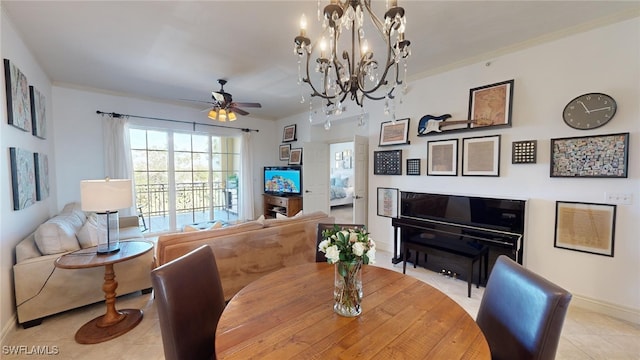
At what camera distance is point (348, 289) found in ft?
3.86

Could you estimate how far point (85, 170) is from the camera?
4.28m

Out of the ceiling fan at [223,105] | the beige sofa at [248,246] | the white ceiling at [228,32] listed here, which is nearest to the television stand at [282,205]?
the ceiling fan at [223,105]

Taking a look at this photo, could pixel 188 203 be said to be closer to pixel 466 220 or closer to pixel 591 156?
pixel 466 220

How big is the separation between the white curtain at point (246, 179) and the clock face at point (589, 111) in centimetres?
545

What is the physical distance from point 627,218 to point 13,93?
5.52m

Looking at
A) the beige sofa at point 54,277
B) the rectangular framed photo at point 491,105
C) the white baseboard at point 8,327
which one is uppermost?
the rectangular framed photo at point 491,105

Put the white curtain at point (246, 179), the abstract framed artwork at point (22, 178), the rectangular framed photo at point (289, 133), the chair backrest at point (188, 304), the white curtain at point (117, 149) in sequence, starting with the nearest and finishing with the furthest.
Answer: the chair backrest at point (188, 304) < the abstract framed artwork at point (22, 178) < the white curtain at point (117, 149) < the white curtain at point (246, 179) < the rectangular framed photo at point (289, 133)

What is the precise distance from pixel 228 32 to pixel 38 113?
2675 mm

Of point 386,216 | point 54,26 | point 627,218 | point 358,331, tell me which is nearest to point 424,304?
point 358,331

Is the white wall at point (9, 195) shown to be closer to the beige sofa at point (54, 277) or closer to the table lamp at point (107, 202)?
the beige sofa at point (54, 277)

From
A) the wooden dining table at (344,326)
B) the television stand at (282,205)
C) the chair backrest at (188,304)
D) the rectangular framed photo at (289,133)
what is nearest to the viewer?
the wooden dining table at (344,326)

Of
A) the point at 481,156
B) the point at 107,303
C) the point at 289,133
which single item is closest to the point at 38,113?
the point at 107,303

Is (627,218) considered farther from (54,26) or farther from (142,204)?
(142,204)

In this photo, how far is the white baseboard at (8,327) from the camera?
77.2 inches
